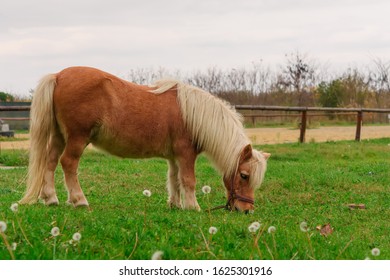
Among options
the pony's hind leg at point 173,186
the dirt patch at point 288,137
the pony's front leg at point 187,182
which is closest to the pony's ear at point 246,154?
the pony's front leg at point 187,182

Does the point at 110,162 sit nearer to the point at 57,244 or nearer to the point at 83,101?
the point at 83,101

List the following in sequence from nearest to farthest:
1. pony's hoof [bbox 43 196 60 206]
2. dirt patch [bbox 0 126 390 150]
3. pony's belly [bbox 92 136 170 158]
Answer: pony's hoof [bbox 43 196 60 206]
pony's belly [bbox 92 136 170 158]
dirt patch [bbox 0 126 390 150]

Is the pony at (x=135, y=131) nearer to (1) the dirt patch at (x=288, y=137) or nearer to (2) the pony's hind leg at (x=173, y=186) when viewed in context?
(2) the pony's hind leg at (x=173, y=186)

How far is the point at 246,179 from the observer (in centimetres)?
620

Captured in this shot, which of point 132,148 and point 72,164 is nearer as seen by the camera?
point 72,164

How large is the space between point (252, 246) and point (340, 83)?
36.9 m

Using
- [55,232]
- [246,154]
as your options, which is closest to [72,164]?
[246,154]

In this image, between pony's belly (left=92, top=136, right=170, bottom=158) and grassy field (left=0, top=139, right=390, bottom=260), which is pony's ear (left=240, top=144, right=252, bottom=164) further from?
pony's belly (left=92, top=136, right=170, bottom=158)

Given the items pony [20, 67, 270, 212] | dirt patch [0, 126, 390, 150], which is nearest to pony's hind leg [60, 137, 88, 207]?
pony [20, 67, 270, 212]

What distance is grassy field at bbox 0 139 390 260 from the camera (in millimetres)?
3711

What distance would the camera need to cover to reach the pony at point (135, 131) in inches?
228

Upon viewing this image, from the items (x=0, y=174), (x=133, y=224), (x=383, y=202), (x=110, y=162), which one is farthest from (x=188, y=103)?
(x=110, y=162)

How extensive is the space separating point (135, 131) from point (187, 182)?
0.81 meters

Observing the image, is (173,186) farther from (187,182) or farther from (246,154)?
(246,154)
